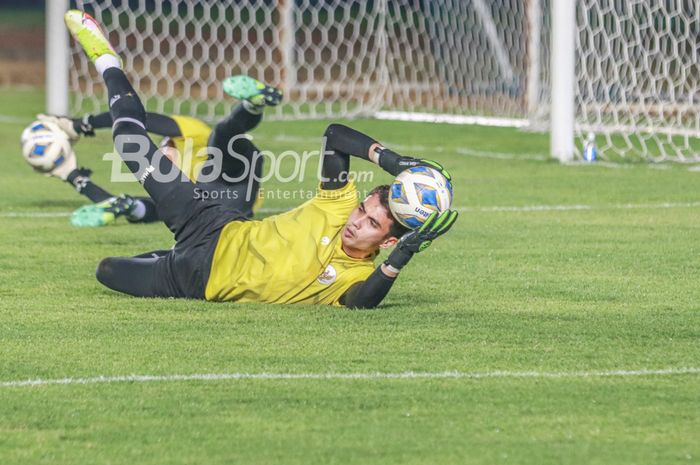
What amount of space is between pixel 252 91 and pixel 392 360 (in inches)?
137

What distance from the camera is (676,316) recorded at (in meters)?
6.54

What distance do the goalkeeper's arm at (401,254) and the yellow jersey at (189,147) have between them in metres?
3.14

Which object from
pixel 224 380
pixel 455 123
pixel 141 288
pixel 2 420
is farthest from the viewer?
pixel 455 123

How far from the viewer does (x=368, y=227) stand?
6.75m

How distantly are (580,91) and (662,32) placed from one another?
91 centimetres

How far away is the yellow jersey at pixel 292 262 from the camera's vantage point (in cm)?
682

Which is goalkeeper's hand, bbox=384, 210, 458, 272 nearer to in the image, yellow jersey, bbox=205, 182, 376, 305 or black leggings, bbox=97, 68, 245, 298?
yellow jersey, bbox=205, 182, 376, 305

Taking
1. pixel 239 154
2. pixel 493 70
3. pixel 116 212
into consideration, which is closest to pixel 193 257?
pixel 239 154

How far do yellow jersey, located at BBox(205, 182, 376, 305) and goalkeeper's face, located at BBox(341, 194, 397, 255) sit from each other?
0.09 m

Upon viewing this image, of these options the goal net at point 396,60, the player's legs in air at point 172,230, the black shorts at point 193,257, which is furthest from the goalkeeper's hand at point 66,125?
the goal net at point 396,60

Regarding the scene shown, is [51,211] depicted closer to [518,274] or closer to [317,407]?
[518,274]

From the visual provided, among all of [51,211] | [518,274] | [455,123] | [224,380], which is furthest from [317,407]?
[455,123]

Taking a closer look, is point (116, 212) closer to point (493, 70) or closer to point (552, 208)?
point (552, 208)

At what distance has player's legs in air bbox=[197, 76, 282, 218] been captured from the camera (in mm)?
9078
